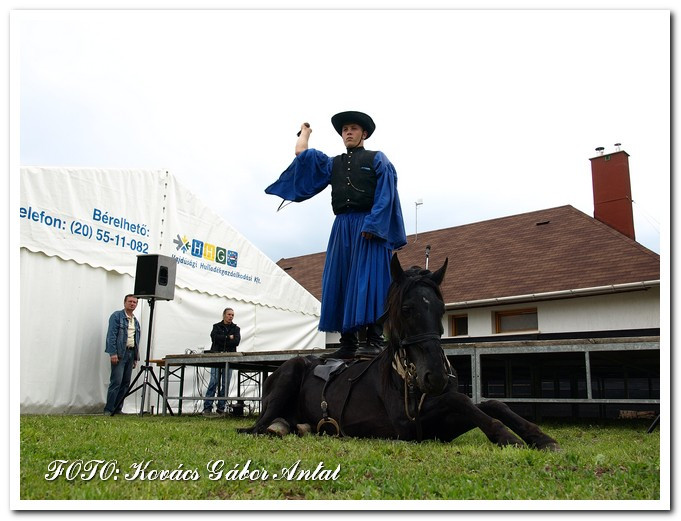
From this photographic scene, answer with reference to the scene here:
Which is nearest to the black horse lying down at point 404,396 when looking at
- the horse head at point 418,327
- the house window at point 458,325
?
the horse head at point 418,327

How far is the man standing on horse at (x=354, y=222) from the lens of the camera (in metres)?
4.80

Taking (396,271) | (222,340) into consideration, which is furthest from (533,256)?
(396,271)

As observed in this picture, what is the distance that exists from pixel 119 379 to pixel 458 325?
738cm

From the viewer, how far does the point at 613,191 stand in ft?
45.8

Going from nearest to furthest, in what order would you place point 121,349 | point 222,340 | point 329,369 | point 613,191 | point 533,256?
point 329,369 < point 121,349 < point 222,340 < point 533,256 < point 613,191

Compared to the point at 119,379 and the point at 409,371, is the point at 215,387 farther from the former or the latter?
the point at 409,371

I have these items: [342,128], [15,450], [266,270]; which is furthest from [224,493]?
[266,270]

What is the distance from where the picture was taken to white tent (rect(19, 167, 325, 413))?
345 inches

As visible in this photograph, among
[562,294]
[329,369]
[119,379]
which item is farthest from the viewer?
[562,294]

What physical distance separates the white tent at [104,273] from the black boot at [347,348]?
18.2 ft

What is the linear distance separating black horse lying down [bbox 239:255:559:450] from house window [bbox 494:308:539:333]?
28.1ft

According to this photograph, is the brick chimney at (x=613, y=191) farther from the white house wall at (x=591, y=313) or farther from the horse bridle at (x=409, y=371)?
the horse bridle at (x=409, y=371)

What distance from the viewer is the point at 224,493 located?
7.35ft
